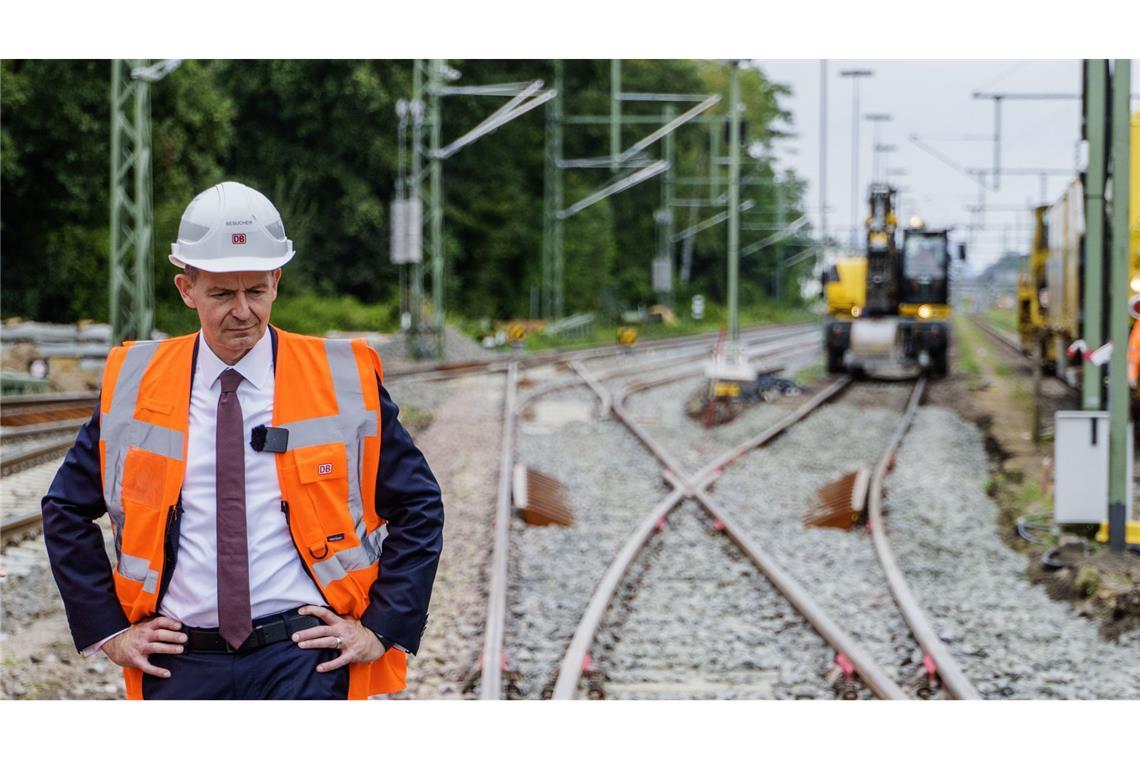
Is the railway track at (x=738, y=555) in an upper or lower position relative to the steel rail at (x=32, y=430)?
lower

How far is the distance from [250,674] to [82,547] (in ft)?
1.38

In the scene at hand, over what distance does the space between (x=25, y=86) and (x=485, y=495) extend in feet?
24.1

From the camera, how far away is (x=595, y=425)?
14805mm

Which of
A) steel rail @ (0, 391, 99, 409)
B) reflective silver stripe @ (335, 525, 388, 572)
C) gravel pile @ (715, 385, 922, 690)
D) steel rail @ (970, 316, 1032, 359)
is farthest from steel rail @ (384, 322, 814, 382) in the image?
reflective silver stripe @ (335, 525, 388, 572)

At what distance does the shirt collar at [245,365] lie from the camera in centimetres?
269

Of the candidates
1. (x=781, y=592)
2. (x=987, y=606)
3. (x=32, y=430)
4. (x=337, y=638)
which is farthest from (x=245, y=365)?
(x=32, y=430)

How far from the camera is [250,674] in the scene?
270cm

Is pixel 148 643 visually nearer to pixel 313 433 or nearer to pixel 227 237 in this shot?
pixel 313 433

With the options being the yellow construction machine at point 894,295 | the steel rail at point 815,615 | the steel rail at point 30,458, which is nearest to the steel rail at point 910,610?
the steel rail at point 815,615

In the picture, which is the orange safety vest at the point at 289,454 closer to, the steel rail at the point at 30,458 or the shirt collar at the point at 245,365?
the shirt collar at the point at 245,365

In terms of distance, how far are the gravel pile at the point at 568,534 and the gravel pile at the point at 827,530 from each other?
2.81ft

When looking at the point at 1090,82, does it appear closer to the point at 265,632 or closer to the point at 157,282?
the point at 265,632
